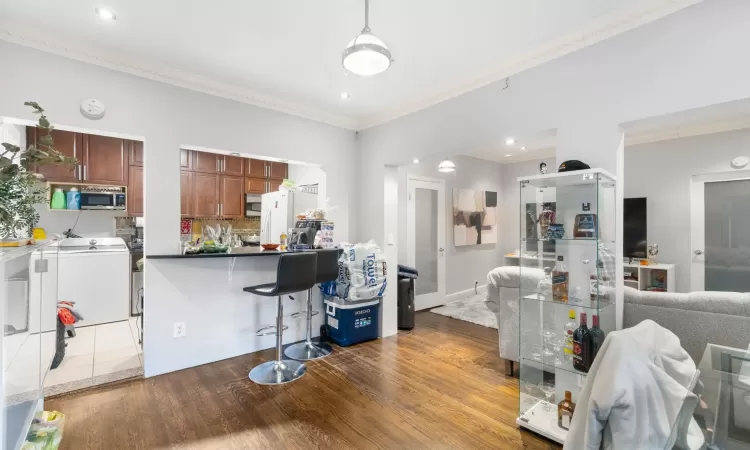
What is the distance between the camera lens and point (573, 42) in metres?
2.42

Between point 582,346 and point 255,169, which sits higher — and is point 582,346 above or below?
below

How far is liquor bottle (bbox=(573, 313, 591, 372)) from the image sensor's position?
2.15 metres

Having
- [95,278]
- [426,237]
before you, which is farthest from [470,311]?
[95,278]

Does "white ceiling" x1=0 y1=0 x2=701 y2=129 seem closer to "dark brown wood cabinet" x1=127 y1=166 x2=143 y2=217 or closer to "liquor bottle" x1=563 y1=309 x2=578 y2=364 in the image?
"liquor bottle" x1=563 y1=309 x2=578 y2=364

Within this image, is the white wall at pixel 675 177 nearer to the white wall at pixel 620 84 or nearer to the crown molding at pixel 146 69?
the white wall at pixel 620 84

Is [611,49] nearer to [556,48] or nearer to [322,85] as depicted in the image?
[556,48]

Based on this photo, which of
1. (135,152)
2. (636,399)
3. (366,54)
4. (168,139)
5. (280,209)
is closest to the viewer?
(636,399)

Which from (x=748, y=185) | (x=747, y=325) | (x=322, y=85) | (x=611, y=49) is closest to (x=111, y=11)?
(x=322, y=85)

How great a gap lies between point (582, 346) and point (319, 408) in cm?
179

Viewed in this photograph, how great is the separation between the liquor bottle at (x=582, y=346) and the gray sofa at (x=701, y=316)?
1.48 ft

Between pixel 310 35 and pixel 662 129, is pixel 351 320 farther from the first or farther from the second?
pixel 662 129

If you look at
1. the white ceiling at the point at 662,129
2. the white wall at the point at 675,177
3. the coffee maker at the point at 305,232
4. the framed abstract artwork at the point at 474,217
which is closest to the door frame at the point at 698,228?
the white wall at the point at 675,177

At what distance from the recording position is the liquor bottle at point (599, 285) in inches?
83.4

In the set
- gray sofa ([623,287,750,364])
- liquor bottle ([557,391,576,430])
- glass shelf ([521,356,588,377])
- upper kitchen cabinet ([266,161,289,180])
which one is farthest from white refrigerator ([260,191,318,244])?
gray sofa ([623,287,750,364])
